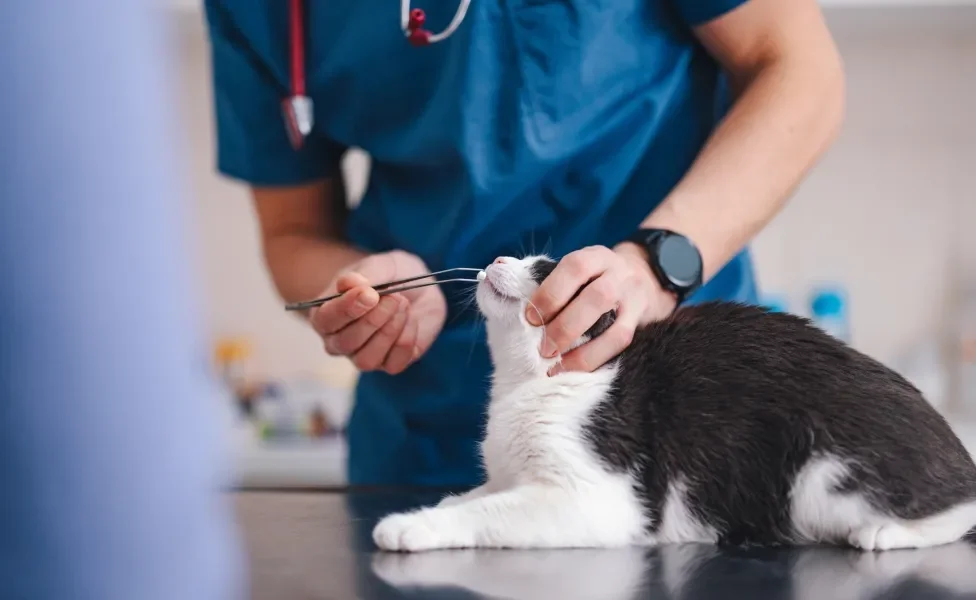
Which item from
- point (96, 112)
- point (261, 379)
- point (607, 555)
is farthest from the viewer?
point (261, 379)

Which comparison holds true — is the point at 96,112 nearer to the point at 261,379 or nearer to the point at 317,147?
the point at 317,147

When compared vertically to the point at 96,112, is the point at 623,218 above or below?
below

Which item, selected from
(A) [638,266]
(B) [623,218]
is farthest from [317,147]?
(A) [638,266]

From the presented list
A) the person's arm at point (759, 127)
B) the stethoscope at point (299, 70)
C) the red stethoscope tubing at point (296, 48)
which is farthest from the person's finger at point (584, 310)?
the red stethoscope tubing at point (296, 48)

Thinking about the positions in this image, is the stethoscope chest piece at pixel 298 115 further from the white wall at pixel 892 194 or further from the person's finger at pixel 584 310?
the white wall at pixel 892 194

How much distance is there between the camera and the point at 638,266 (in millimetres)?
718

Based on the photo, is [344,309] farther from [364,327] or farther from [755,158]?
[755,158]

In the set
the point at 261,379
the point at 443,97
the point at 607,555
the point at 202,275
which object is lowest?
the point at 261,379

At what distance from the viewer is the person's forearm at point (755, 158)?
784mm

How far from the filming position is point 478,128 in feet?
2.81

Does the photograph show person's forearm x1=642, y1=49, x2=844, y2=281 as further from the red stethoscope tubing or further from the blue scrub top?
the red stethoscope tubing

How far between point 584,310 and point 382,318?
214mm

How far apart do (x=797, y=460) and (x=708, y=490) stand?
0.06 meters

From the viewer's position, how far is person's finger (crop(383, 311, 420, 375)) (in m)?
0.85
